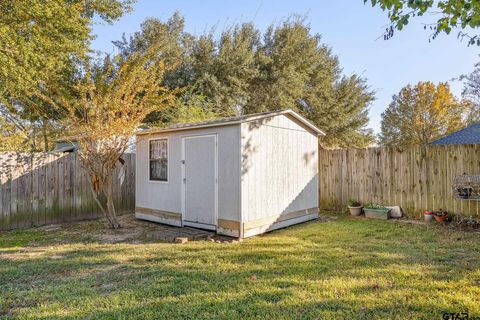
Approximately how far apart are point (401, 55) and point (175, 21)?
11.6 meters

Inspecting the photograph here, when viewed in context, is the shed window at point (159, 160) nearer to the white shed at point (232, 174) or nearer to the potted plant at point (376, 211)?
the white shed at point (232, 174)

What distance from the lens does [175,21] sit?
53.0 feet

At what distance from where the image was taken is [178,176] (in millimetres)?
6750

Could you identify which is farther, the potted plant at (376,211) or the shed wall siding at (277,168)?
the potted plant at (376,211)

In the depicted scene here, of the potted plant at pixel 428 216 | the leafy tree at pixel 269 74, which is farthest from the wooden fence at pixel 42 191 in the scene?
the potted plant at pixel 428 216

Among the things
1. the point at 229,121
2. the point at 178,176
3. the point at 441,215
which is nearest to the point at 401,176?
the point at 441,215

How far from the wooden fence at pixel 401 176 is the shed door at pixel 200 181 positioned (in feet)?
13.9

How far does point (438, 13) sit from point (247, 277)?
147 inches

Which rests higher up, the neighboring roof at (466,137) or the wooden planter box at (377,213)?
the neighboring roof at (466,137)

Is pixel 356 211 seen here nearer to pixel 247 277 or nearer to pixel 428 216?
pixel 428 216

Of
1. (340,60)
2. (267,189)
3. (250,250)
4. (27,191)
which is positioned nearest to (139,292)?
(250,250)

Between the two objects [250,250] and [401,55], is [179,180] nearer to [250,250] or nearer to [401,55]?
[250,250]

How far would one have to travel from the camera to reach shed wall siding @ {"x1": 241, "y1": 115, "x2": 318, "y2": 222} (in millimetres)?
5830

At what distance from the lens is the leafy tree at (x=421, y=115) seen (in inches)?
865
